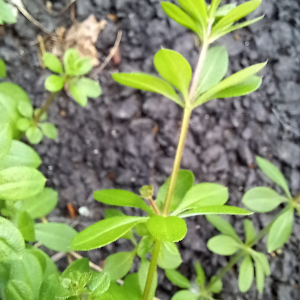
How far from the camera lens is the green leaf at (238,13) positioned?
0.62 m

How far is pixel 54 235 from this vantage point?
0.93 meters

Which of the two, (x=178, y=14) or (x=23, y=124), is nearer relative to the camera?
(x=178, y=14)

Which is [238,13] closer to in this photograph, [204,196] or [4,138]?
[204,196]

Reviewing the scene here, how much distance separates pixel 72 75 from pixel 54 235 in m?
0.58

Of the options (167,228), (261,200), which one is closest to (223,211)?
(167,228)

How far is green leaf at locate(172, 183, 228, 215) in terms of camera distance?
755 millimetres

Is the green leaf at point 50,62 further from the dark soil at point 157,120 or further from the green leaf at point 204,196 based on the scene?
the green leaf at point 204,196

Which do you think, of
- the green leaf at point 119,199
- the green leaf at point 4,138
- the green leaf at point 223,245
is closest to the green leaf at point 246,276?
the green leaf at point 223,245

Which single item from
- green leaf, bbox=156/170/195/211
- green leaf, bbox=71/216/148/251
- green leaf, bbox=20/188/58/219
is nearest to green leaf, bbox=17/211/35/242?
green leaf, bbox=20/188/58/219

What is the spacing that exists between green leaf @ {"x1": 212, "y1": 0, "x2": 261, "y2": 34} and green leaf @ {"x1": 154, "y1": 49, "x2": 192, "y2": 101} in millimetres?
137

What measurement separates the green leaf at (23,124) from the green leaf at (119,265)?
54 cm

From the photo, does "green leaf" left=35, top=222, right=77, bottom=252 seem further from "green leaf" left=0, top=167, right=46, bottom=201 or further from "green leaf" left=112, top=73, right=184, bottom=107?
"green leaf" left=112, top=73, right=184, bottom=107

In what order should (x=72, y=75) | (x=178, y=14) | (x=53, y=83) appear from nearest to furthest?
1. (x=178, y=14)
2. (x=53, y=83)
3. (x=72, y=75)

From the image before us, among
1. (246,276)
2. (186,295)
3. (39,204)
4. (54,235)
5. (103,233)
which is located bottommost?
(186,295)
